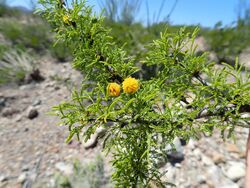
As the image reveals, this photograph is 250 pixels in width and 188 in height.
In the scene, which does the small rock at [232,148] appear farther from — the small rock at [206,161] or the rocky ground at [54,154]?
the small rock at [206,161]

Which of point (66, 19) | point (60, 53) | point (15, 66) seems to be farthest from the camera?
point (60, 53)

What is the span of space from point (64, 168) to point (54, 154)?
0.82 ft

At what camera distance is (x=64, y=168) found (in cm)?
254

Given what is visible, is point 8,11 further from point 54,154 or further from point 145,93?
point 145,93

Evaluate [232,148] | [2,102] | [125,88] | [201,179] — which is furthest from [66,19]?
[2,102]

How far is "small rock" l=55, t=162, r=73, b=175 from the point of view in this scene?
247cm

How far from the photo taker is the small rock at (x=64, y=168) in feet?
8.12

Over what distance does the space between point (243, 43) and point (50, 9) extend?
492 cm

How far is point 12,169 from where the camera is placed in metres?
2.56

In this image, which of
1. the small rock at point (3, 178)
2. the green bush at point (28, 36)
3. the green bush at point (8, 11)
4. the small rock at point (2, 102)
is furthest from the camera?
the green bush at point (8, 11)

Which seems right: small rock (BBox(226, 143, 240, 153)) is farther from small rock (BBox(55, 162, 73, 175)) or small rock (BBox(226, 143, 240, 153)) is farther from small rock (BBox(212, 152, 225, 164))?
small rock (BBox(55, 162, 73, 175))

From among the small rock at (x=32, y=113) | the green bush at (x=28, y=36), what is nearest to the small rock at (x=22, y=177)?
the small rock at (x=32, y=113)

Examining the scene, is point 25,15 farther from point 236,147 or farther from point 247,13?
point 236,147

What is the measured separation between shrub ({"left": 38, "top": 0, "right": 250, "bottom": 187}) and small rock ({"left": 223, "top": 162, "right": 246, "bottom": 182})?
5.44 feet
